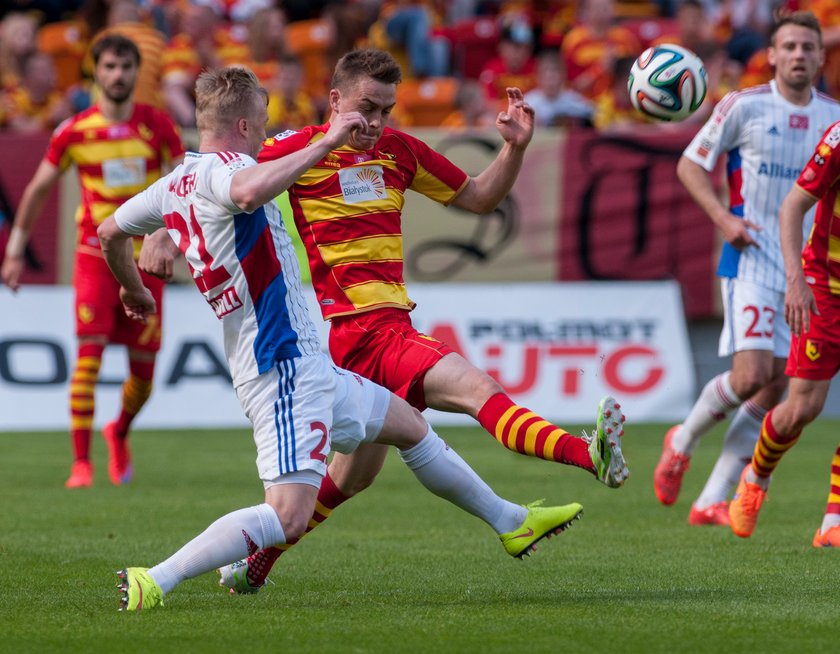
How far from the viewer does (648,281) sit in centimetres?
1411

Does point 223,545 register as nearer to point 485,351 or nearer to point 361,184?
point 361,184

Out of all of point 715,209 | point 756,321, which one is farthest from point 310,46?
point 756,321

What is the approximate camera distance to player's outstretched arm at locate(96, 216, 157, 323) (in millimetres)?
5348

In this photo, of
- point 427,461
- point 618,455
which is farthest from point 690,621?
point 427,461

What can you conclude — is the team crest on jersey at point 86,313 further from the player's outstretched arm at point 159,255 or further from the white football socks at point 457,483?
the white football socks at point 457,483

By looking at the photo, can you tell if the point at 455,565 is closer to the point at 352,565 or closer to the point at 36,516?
the point at 352,565

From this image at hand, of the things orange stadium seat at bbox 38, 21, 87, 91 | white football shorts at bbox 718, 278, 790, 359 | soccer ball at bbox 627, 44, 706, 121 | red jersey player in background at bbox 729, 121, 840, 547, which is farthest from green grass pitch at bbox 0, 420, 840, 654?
orange stadium seat at bbox 38, 21, 87, 91

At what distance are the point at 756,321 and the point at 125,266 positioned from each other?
367 cm

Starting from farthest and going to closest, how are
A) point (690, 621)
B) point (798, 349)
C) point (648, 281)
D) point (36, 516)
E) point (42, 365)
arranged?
point (648, 281) < point (42, 365) < point (36, 516) < point (798, 349) < point (690, 621)

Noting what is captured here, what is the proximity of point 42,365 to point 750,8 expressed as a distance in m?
9.88

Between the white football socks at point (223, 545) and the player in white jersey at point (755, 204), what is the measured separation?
Result: 3.51 metres

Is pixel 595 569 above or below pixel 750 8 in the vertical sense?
below

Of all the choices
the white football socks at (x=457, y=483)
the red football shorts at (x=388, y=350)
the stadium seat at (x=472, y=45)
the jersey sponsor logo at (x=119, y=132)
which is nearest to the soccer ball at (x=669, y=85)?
the red football shorts at (x=388, y=350)

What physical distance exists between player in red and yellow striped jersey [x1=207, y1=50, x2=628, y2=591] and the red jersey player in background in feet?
4.28
